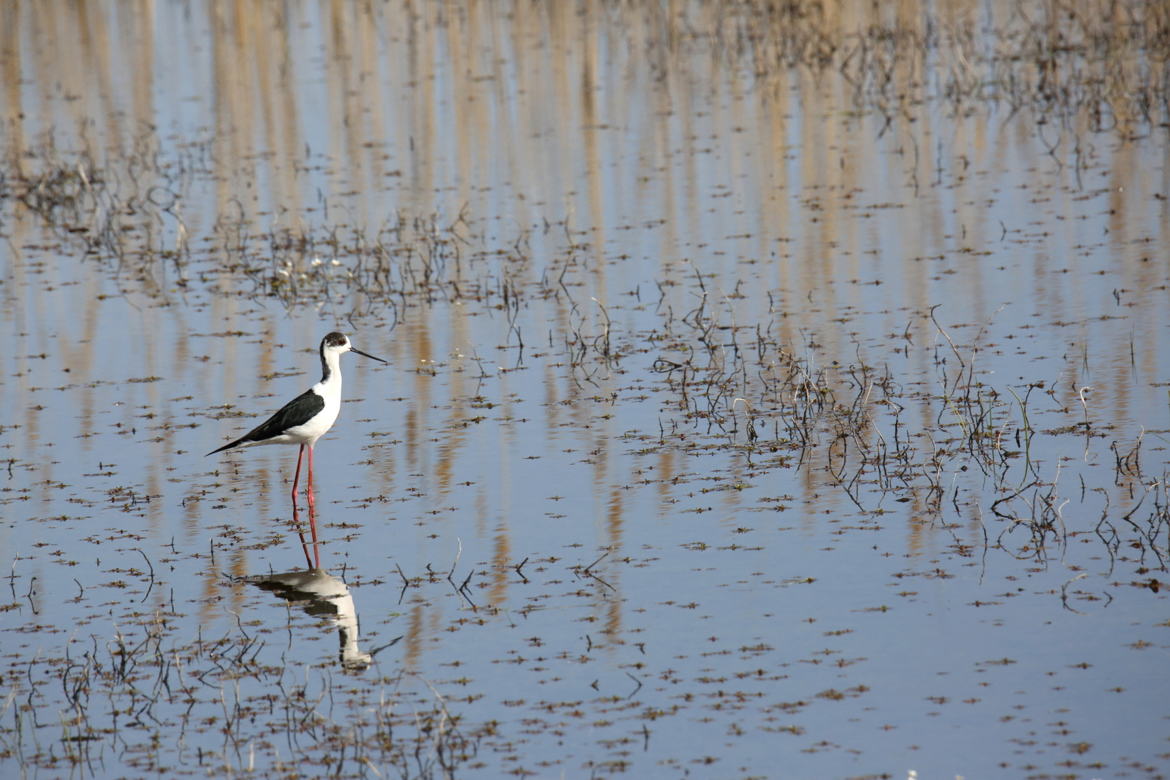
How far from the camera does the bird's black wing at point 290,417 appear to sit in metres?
9.32

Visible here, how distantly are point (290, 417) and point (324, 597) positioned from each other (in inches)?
68.8

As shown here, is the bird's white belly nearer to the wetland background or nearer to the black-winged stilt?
the black-winged stilt

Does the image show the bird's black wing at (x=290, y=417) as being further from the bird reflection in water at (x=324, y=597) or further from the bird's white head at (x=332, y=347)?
the bird reflection in water at (x=324, y=597)

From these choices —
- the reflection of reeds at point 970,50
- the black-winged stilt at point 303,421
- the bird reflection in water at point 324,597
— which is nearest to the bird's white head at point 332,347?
the black-winged stilt at point 303,421

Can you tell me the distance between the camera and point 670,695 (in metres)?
6.50

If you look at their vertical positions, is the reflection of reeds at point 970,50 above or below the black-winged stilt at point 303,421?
above

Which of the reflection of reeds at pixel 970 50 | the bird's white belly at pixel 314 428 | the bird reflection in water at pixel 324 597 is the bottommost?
the bird reflection in water at pixel 324 597

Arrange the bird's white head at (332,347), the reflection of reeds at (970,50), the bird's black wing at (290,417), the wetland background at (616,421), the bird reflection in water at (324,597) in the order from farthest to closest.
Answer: the reflection of reeds at (970,50) < the bird's white head at (332,347) < the bird's black wing at (290,417) < the bird reflection in water at (324,597) < the wetland background at (616,421)

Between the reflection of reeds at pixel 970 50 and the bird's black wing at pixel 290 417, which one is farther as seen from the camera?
the reflection of reeds at pixel 970 50

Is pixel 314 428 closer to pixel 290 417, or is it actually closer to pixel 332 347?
pixel 290 417

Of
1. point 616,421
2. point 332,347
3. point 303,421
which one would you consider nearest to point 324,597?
point 303,421

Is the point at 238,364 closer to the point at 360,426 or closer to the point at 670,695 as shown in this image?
the point at 360,426

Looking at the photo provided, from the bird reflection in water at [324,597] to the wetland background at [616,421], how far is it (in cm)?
3

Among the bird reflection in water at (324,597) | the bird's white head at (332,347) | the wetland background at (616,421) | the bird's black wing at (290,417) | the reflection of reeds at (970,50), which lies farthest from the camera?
the reflection of reeds at (970,50)
